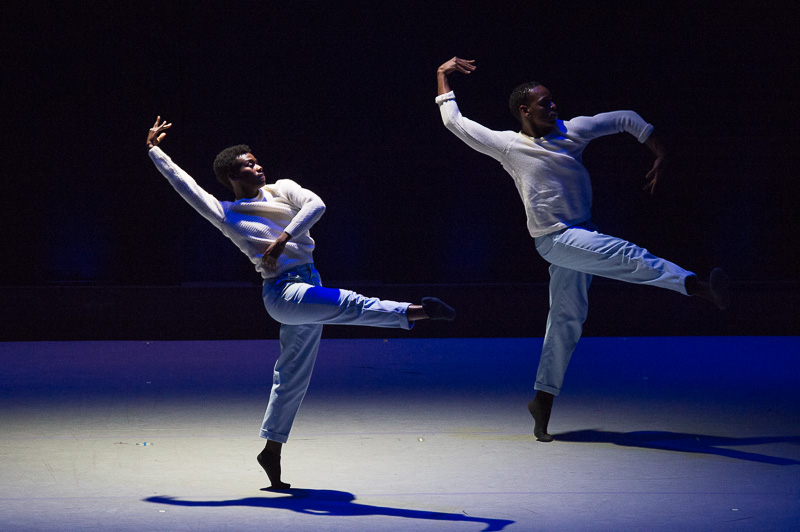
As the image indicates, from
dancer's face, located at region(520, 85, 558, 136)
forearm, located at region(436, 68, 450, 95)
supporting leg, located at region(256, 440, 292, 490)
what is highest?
forearm, located at region(436, 68, 450, 95)

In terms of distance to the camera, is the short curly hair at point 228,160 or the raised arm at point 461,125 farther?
the raised arm at point 461,125

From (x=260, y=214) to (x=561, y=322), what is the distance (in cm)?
156

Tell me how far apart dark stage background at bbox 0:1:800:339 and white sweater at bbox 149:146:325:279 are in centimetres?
392

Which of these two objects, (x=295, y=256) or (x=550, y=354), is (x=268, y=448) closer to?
(x=295, y=256)

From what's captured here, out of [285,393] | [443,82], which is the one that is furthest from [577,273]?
[285,393]

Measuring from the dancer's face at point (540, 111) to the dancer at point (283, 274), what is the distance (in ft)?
4.09

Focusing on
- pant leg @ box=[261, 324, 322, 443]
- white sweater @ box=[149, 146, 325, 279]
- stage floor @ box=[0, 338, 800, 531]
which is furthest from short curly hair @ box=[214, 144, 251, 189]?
stage floor @ box=[0, 338, 800, 531]

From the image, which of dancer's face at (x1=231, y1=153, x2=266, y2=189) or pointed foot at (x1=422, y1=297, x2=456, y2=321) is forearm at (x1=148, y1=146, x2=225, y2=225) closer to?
dancer's face at (x1=231, y1=153, x2=266, y2=189)

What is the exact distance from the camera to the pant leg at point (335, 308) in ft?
11.4

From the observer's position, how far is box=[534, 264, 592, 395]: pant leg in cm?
444

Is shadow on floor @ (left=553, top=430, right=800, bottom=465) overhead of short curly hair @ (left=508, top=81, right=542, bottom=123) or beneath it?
beneath

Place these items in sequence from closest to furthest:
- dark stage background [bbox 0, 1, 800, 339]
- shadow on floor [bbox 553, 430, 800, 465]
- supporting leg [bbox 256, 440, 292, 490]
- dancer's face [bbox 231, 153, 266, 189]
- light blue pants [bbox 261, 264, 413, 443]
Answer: light blue pants [bbox 261, 264, 413, 443] → supporting leg [bbox 256, 440, 292, 490] → dancer's face [bbox 231, 153, 266, 189] → shadow on floor [bbox 553, 430, 800, 465] → dark stage background [bbox 0, 1, 800, 339]

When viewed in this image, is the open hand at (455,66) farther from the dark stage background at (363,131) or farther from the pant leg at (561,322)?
the dark stage background at (363,131)

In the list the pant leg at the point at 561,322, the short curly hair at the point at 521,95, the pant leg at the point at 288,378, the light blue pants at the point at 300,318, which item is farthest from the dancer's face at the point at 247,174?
the pant leg at the point at 561,322
